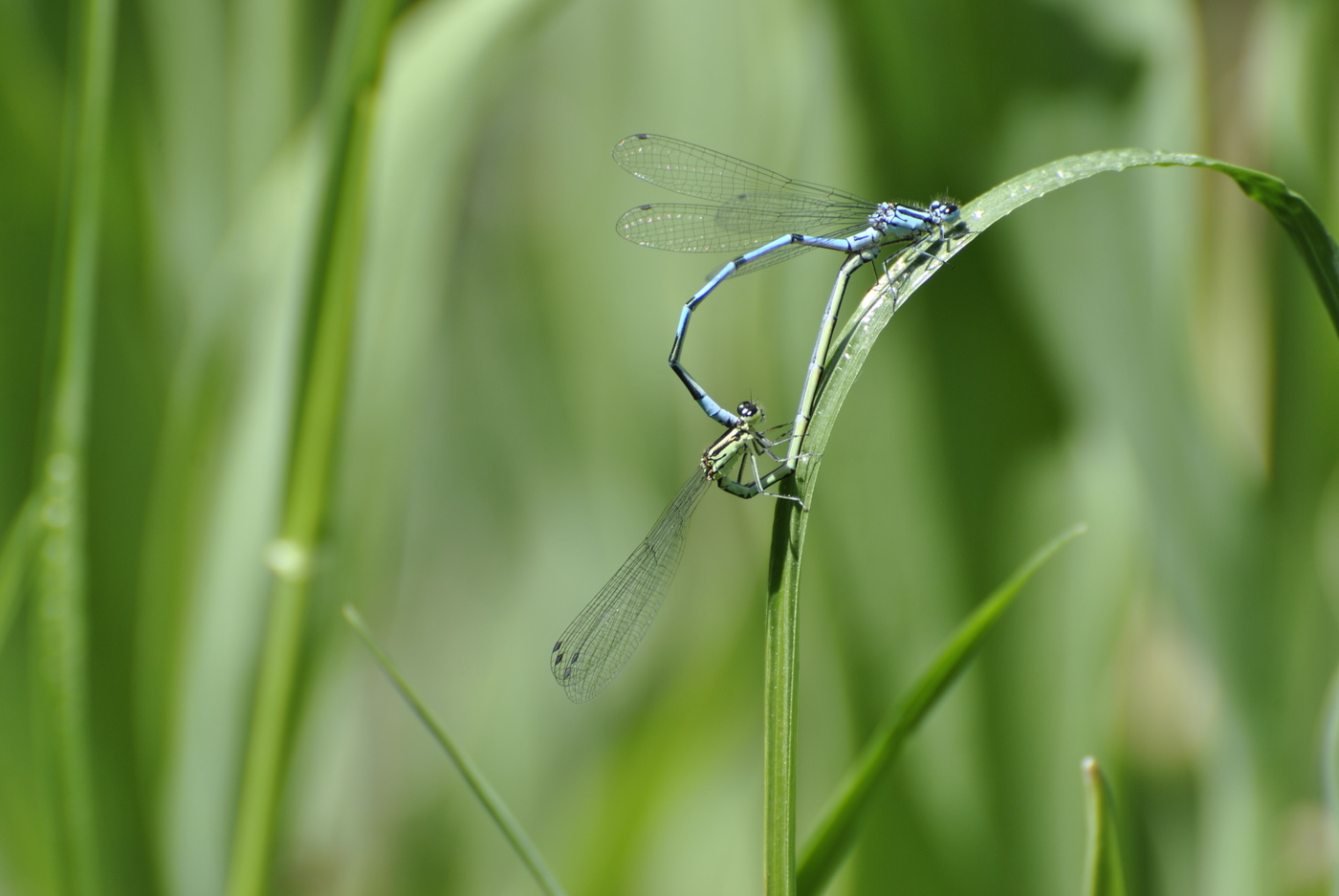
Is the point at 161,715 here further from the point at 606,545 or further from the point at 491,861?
the point at 606,545

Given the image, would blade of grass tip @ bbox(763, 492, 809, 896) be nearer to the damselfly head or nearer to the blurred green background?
the damselfly head

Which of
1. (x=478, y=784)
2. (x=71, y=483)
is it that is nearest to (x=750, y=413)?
(x=478, y=784)

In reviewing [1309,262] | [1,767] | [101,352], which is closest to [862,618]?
[1309,262]

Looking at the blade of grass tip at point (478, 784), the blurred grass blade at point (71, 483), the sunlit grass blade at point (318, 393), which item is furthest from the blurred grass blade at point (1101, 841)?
the blurred grass blade at point (71, 483)

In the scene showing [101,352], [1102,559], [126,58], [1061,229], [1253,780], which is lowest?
[1253,780]

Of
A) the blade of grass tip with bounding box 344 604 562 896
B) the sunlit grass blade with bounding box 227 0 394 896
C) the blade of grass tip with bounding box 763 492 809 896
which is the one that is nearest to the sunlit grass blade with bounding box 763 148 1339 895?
the blade of grass tip with bounding box 763 492 809 896

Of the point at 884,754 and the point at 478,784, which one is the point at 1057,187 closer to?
the point at 884,754
